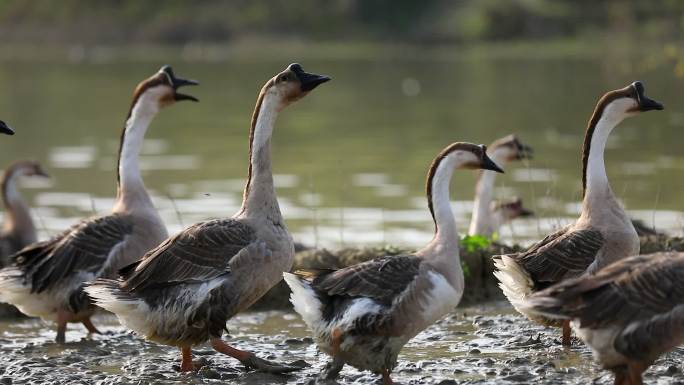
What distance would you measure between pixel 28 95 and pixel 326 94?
35.4 feet

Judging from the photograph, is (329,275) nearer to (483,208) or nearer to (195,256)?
(195,256)

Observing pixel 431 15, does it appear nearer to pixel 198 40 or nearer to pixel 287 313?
pixel 198 40

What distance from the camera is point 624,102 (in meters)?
9.22

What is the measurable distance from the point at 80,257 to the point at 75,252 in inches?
2.6

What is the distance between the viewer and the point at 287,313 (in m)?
10.9

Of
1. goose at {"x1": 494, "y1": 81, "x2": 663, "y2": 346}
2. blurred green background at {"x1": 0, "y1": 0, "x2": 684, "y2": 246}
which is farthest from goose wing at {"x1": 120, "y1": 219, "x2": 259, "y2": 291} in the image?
blurred green background at {"x1": 0, "y1": 0, "x2": 684, "y2": 246}

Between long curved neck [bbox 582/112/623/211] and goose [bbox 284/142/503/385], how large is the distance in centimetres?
170

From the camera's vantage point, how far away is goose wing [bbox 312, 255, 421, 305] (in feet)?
25.4

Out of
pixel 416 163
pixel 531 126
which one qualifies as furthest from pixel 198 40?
pixel 416 163

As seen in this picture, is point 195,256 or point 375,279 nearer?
point 375,279

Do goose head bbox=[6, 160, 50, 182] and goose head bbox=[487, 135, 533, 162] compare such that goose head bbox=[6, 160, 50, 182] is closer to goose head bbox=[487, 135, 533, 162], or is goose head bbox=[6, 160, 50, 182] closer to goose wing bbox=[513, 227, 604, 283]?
goose head bbox=[487, 135, 533, 162]

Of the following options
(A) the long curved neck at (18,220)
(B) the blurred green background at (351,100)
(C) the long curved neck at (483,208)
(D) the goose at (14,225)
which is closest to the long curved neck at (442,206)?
(B) the blurred green background at (351,100)

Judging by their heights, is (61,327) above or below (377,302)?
below

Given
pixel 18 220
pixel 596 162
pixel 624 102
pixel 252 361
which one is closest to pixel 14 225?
pixel 18 220
